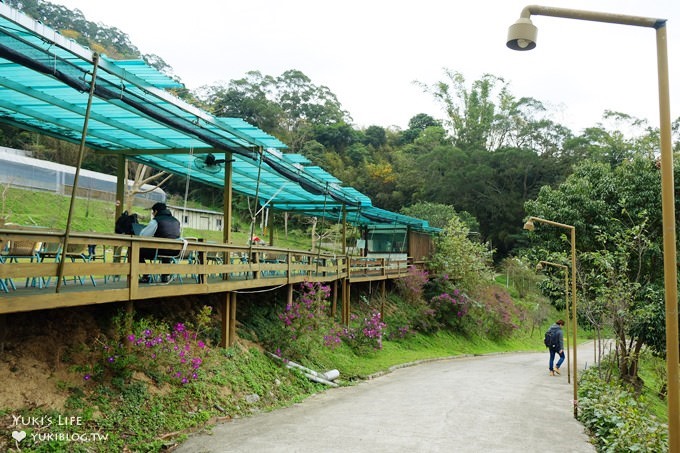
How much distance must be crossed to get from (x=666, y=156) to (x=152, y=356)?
22.0ft

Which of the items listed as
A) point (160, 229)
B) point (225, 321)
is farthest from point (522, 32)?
point (225, 321)

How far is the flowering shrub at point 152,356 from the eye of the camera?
24.5ft

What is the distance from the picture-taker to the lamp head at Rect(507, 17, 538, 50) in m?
4.45

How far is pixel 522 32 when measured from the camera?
4453mm

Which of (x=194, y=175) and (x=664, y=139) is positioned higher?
(x=194, y=175)

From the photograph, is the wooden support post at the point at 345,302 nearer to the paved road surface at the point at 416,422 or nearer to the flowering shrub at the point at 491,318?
the paved road surface at the point at 416,422

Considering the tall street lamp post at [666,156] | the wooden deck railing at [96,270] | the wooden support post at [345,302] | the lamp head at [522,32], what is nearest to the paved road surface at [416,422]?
the wooden deck railing at [96,270]

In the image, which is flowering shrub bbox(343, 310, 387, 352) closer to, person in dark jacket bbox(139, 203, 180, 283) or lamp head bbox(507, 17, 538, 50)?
person in dark jacket bbox(139, 203, 180, 283)

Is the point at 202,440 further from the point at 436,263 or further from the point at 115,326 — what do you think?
the point at 436,263

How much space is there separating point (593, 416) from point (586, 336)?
29.9m

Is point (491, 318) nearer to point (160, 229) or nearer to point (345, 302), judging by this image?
point (345, 302)

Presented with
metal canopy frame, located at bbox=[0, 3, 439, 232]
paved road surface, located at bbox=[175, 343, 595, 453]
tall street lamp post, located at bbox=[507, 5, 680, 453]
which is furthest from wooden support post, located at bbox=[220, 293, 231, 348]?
tall street lamp post, located at bbox=[507, 5, 680, 453]

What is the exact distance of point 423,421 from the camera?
9078 mm

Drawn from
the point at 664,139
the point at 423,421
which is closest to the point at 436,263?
the point at 423,421
